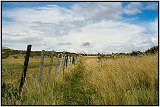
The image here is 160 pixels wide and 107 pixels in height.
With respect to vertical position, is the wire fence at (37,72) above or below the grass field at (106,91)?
above

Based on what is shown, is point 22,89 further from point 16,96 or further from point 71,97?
point 71,97

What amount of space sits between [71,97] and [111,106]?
1668mm

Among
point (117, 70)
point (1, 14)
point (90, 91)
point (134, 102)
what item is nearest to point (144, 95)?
point (134, 102)

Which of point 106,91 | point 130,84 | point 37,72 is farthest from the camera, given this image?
point 37,72

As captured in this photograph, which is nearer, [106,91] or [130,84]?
[106,91]

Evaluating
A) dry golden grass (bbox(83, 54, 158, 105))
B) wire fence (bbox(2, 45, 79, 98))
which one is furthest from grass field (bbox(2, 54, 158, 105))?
wire fence (bbox(2, 45, 79, 98))

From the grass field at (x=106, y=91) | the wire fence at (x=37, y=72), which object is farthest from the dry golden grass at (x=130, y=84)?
the wire fence at (x=37, y=72)

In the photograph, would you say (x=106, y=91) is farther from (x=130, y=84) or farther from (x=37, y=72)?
(x=37, y=72)

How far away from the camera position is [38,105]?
721cm

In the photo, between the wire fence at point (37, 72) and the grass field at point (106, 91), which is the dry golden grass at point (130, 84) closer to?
the grass field at point (106, 91)

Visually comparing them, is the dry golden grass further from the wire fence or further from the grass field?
the wire fence

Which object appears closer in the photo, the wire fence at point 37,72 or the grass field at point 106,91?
the grass field at point 106,91

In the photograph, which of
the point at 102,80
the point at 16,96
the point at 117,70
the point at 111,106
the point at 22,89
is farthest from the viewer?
the point at 117,70

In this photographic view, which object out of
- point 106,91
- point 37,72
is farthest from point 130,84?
point 37,72
